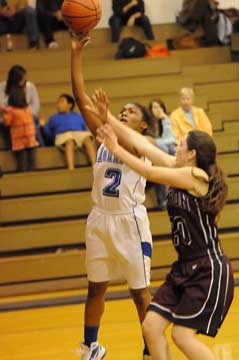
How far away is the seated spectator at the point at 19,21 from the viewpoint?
40.3 ft

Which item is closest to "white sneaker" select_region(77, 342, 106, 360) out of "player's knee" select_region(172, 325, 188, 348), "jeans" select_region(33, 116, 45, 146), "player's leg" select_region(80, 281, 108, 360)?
"player's leg" select_region(80, 281, 108, 360)

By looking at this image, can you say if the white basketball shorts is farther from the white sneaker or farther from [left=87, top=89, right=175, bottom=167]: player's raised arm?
[left=87, top=89, right=175, bottom=167]: player's raised arm

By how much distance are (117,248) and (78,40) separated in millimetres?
1317

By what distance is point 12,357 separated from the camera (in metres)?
6.22

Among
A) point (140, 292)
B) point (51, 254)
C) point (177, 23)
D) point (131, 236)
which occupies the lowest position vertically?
point (51, 254)

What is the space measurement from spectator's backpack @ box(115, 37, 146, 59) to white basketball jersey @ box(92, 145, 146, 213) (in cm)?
625

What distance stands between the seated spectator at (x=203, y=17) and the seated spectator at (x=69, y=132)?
3.12 meters

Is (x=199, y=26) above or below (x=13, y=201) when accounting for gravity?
above

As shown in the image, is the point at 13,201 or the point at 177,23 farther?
the point at 177,23

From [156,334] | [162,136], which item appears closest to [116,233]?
[156,334]

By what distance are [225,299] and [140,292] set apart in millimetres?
1148

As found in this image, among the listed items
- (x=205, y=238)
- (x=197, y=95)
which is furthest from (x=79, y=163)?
(x=205, y=238)

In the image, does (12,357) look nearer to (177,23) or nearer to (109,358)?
(109,358)

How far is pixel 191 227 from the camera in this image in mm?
4699
